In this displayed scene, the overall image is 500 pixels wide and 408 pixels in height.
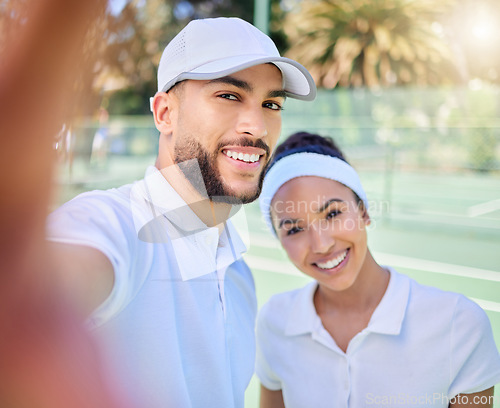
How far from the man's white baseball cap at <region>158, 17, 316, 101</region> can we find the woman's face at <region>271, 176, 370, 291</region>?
55cm

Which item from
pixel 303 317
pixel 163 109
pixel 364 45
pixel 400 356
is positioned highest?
pixel 364 45

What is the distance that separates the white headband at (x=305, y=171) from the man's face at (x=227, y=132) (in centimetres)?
54

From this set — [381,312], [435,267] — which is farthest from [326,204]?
[435,267]

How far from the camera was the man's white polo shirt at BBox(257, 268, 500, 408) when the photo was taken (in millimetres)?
1758

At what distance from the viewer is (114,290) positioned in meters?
A: 0.96

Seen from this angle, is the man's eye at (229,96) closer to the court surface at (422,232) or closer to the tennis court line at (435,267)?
the court surface at (422,232)

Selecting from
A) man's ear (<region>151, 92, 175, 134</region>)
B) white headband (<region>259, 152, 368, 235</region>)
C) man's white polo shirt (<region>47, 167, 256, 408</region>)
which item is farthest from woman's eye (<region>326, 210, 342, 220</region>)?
man's ear (<region>151, 92, 175, 134</region>)

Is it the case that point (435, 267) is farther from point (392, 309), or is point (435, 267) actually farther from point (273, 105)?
point (273, 105)

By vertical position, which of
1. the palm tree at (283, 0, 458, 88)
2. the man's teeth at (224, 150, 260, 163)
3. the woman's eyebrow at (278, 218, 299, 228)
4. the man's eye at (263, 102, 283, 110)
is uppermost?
the palm tree at (283, 0, 458, 88)

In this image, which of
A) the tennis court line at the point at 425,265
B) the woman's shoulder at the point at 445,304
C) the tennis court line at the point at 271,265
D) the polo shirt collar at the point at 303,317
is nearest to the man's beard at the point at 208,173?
the polo shirt collar at the point at 303,317

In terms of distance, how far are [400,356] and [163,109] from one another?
117cm

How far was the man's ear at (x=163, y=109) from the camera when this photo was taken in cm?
148

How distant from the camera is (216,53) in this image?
138 centimetres

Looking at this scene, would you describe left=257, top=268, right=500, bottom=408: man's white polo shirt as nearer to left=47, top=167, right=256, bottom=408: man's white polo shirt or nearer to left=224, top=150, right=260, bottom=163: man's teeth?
left=47, top=167, right=256, bottom=408: man's white polo shirt
